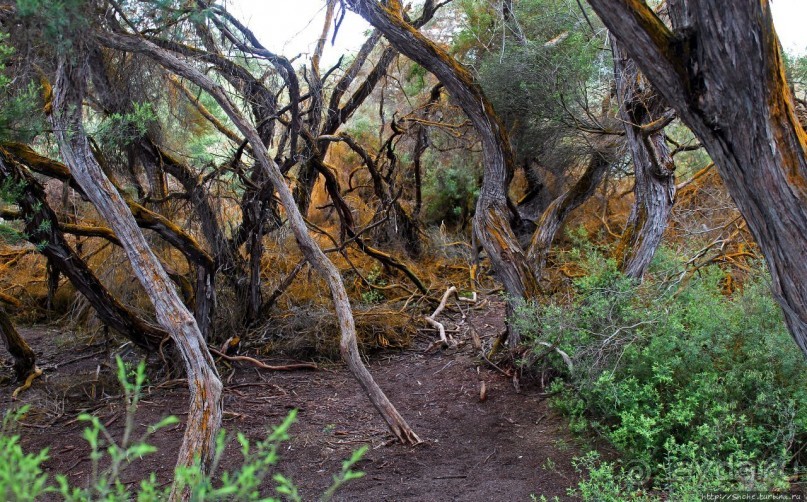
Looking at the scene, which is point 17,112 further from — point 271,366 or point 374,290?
point 374,290

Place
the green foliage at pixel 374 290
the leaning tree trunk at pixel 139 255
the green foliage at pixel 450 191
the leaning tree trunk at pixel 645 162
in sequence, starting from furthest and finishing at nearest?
the green foliage at pixel 450 191 → the green foliage at pixel 374 290 → the leaning tree trunk at pixel 645 162 → the leaning tree trunk at pixel 139 255

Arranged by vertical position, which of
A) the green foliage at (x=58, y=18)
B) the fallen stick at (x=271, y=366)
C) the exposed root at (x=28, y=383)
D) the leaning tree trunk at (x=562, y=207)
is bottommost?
the fallen stick at (x=271, y=366)

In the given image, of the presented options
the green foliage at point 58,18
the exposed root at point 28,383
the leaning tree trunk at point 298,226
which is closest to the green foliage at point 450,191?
the leaning tree trunk at point 298,226

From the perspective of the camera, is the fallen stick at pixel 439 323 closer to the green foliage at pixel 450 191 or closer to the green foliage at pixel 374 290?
the green foliage at pixel 374 290

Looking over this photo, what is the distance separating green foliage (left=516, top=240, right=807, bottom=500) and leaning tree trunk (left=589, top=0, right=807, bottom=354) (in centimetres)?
113

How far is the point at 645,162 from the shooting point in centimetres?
713

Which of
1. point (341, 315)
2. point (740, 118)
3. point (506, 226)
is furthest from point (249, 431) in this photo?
point (740, 118)

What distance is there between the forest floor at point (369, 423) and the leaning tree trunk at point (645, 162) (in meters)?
1.80

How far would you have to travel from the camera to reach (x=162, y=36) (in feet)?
19.7

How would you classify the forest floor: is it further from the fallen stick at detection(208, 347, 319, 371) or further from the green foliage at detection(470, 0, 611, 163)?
the green foliage at detection(470, 0, 611, 163)

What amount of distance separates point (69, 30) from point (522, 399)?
16.5 feet

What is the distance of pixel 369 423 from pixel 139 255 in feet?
9.03

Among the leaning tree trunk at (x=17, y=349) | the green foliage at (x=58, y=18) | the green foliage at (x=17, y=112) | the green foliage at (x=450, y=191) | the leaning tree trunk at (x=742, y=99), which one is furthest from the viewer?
the green foliage at (x=450, y=191)

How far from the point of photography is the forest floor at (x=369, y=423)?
521 cm
